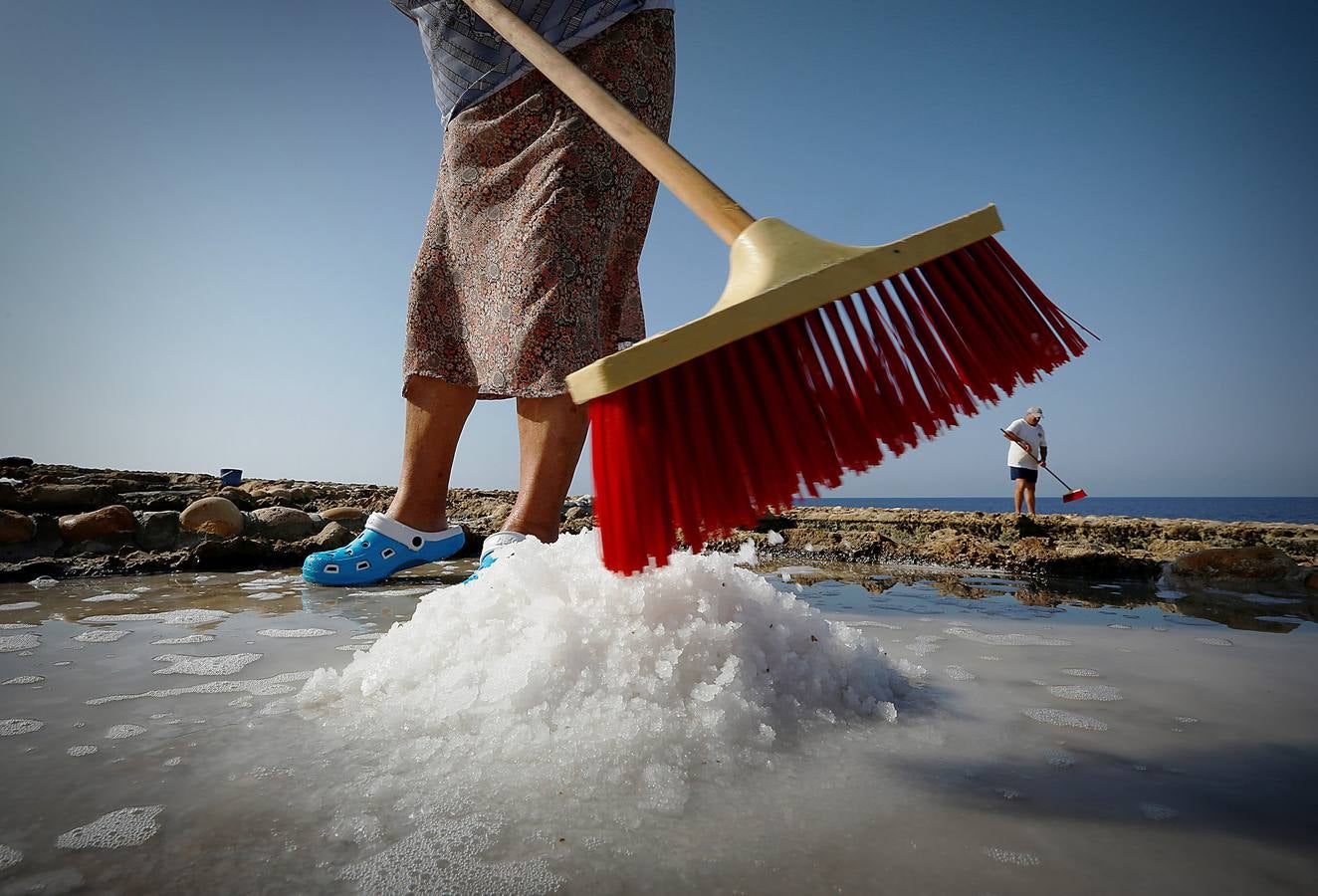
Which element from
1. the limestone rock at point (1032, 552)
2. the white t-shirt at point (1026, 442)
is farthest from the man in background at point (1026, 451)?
the limestone rock at point (1032, 552)

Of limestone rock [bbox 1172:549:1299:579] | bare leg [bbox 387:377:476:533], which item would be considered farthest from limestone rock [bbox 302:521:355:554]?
limestone rock [bbox 1172:549:1299:579]

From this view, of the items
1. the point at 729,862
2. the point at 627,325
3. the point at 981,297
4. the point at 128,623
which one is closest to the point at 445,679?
the point at 729,862

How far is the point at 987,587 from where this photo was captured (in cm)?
264

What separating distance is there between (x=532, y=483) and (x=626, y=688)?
1068mm

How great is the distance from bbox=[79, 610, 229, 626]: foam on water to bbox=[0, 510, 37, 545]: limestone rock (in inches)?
60.4

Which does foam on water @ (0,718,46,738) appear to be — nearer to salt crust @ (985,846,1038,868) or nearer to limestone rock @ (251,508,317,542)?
salt crust @ (985,846,1038,868)

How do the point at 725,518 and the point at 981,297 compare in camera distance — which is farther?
the point at 981,297

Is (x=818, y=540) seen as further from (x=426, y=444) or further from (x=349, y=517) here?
(x=349, y=517)

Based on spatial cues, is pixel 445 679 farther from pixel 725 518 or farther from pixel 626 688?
pixel 725 518

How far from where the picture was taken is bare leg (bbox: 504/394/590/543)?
81.7 inches

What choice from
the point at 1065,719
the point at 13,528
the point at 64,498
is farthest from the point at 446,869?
the point at 64,498

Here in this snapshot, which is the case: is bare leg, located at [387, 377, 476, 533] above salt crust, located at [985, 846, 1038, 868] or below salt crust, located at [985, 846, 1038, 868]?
above

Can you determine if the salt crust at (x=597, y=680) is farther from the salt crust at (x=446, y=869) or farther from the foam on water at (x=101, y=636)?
the foam on water at (x=101, y=636)

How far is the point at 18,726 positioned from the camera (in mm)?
1128
